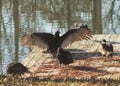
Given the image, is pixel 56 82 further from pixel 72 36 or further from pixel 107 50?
pixel 72 36

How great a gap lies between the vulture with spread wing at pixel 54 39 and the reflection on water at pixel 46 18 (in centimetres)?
164

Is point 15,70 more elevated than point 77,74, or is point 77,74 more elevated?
point 15,70

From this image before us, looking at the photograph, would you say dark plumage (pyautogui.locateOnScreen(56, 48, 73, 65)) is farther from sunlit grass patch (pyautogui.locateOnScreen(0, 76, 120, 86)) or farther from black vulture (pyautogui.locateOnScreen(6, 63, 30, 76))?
sunlit grass patch (pyautogui.locateOnScreen(0, 76, 120, 86))

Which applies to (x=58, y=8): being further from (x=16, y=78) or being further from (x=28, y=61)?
(x=16, y=78)

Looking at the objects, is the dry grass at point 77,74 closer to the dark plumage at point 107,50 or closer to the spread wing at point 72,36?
the dark plumage at point 107,50

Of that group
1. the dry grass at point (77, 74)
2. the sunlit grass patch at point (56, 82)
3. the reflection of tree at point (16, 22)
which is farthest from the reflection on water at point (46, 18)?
the sunlit grass patch at point (56, 82)

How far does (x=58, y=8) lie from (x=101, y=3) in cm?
199

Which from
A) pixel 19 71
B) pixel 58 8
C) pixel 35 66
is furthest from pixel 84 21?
pixel 19 71

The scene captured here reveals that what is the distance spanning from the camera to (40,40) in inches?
472

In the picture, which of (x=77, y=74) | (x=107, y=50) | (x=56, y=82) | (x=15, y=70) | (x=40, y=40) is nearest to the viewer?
(x=56, y=82)

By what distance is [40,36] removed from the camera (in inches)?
472

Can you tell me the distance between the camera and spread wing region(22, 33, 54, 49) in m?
12.0

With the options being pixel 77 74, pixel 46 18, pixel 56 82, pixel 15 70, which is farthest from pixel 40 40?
pixel 46 18

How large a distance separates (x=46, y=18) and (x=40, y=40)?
723cm
